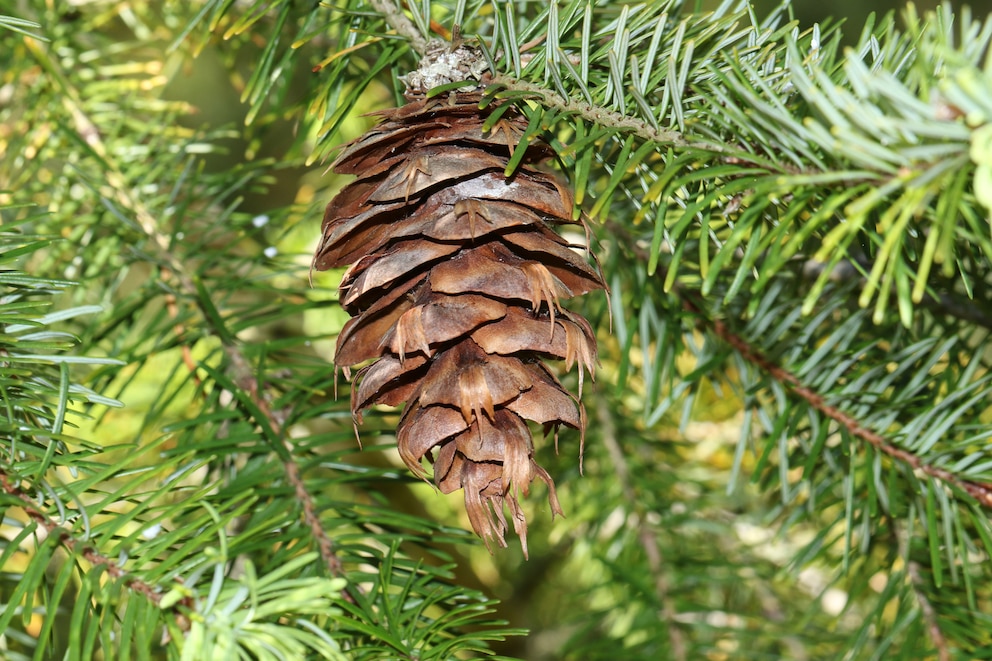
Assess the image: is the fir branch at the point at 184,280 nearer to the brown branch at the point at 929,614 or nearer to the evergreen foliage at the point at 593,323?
the evergreen foliage at the point at 593,323

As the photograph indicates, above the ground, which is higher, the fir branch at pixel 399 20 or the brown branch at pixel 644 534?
the fir branch at pixel 399 20

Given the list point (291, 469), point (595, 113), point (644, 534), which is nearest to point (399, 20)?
point (595, 113)

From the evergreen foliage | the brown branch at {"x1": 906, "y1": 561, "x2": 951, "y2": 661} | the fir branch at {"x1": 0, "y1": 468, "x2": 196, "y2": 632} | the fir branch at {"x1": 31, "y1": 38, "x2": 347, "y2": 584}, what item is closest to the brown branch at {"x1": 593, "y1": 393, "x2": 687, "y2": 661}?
the evergreen foliage

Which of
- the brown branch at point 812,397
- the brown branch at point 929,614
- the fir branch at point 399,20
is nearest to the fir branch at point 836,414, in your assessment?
the brown branch at point 812,397

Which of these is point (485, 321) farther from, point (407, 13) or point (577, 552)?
point (577, 552)

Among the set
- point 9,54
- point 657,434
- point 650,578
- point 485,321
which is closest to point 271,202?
point 9,54

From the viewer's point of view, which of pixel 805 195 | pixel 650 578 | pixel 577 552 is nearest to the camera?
pixel 805 195

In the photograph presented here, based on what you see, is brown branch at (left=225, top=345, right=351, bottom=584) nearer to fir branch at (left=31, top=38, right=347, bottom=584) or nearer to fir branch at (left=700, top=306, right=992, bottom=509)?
fir branch at (left=31, top=38, right=347, bottom=584)

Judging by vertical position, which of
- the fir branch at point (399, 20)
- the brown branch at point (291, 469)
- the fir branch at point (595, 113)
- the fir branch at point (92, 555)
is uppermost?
the fir branch at point (399, 20)
